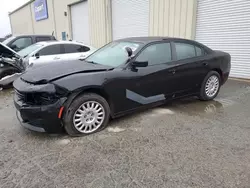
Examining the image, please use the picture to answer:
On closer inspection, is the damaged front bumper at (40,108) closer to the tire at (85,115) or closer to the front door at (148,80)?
the tire at (85,115)

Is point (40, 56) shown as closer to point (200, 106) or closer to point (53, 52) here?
point (53, 52)

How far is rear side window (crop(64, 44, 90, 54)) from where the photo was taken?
750 centimetres

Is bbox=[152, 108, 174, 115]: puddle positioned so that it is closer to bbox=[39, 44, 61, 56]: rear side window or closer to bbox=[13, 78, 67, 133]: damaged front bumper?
bbox=[13, 78, 67, 133]: damaged front bumper

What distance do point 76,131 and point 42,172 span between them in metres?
0.87

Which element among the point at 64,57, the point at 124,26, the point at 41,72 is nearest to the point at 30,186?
the point at 41,72

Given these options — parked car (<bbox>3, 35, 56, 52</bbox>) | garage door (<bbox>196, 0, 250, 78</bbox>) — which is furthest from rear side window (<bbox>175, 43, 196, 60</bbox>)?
parked car (<bbox>3, 35, 56, 52</bbox>)

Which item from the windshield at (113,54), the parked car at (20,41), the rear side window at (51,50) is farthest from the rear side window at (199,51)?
the parked car at (20,41)

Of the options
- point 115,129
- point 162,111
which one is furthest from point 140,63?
point 162,111

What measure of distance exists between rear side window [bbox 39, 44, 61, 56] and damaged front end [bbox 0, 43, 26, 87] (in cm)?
74

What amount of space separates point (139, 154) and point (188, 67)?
229 cm

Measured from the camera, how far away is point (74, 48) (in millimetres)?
7695

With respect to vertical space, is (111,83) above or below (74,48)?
below

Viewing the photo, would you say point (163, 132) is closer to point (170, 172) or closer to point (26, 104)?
point (170, 172)

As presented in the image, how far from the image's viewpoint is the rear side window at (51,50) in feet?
22.8
